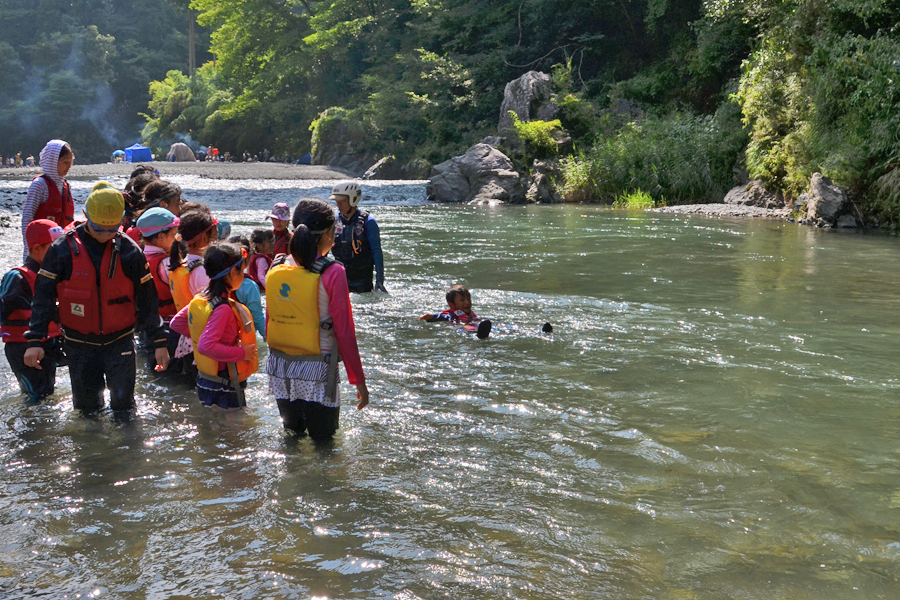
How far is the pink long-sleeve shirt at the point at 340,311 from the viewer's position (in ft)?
13.8

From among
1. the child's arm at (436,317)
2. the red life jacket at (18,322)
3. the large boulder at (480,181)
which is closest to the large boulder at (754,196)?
the large boulder at (480,181)

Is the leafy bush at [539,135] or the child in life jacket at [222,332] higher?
the leafy bush at [539,135]

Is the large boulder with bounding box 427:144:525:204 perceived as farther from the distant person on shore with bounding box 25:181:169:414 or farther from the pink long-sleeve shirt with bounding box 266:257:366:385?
the pink long-sleeve shirt with bounding box 266:257:366:385

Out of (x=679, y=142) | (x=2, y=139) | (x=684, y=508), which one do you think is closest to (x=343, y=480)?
(x=684, y=508)

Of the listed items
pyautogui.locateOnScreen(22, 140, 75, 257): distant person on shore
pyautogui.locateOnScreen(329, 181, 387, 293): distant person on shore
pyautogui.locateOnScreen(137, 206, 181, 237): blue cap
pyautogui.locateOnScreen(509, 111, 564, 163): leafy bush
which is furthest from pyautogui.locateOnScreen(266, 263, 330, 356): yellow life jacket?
pyautogui.locateOnScreen(509, 111, 564, 163): leafy bush

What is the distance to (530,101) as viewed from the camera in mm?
29594

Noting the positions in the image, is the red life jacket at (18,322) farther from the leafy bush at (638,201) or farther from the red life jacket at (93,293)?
the leafy bush at (638,201)

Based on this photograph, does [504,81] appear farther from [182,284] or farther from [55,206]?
[182,284]

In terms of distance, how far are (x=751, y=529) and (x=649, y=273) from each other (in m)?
7.84

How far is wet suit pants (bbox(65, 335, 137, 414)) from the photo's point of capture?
Result: 187 inches

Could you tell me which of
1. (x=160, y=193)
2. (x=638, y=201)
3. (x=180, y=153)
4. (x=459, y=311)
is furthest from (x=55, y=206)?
(x=180, y=153)

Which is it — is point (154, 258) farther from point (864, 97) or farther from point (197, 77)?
point (197, 77)

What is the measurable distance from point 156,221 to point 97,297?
2.88ft

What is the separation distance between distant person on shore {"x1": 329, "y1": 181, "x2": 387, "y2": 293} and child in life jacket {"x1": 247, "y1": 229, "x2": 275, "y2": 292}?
82 cm
